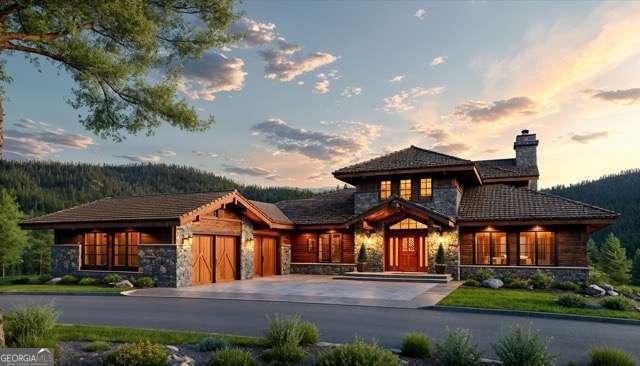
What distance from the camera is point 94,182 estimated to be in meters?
117

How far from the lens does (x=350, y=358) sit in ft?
22.1

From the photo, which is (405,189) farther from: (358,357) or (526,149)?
(358,357)

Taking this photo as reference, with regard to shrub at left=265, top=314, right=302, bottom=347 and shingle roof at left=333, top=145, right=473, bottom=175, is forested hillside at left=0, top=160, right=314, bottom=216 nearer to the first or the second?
shingle roof at left=333, top=145, right=473, bottom=175

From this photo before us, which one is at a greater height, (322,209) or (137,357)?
(322,209)

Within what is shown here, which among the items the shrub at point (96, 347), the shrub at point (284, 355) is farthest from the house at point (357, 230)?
A: the shrub at point (284, 355)

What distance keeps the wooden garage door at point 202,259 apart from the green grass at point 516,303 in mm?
11358

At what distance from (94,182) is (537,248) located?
11320 centimetres

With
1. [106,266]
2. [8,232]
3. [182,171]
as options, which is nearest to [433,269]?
[106,266]

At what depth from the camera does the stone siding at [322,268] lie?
27.8m

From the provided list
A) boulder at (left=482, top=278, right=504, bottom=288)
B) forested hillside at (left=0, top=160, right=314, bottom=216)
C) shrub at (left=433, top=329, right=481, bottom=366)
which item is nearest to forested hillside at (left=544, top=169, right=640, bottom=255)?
forested hillside at (left=0, top=160, right=314, bottom=216)

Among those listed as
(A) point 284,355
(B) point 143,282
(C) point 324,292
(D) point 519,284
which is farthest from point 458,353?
(B) point 143,282

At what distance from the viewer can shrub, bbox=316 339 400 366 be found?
6676 mm

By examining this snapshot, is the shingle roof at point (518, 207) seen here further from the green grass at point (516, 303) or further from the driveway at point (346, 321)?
the driveway at point (346, 321)

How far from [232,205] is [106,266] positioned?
21.6 ft
